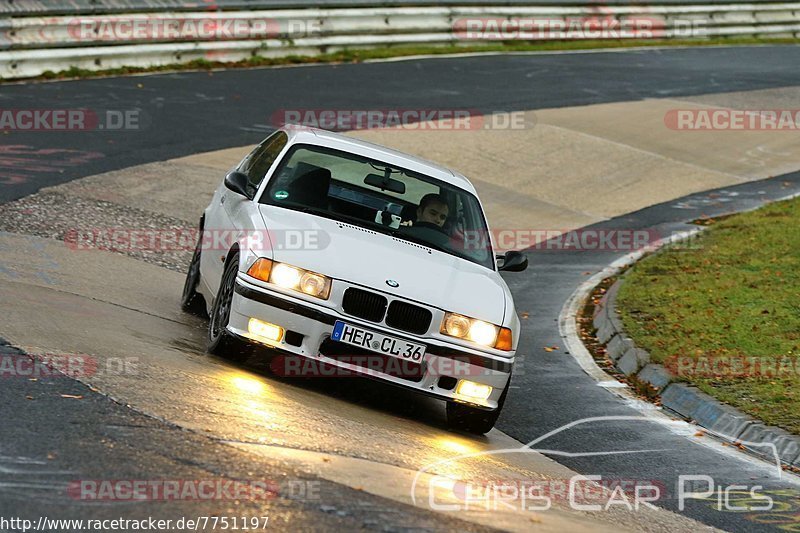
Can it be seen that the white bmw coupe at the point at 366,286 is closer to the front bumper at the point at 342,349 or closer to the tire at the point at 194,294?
the front bumper at the point at 342,349

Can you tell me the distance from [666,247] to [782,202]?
3.49 meters

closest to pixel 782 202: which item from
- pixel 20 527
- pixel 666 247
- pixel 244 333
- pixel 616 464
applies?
pixel 666 247

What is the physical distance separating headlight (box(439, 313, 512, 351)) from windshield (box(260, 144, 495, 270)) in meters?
0.99

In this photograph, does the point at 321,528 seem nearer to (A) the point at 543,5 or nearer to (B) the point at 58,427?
(B) the point at 58,427

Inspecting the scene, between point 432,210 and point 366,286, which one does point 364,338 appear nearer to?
point 366,286

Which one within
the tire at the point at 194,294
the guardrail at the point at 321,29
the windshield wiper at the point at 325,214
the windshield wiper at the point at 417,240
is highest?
the guardrail at the point at 321,29

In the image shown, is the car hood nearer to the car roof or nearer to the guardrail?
the car roof

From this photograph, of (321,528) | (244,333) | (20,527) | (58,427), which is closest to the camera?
(20,527)

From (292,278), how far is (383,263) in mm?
594

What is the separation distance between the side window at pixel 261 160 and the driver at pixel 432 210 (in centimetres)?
116

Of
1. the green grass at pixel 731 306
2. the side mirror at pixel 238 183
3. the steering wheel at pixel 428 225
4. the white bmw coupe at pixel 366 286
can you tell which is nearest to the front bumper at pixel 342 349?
the white bmw coupe at pixel 366 286

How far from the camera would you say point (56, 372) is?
721 cm

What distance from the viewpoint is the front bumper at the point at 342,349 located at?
7914mm

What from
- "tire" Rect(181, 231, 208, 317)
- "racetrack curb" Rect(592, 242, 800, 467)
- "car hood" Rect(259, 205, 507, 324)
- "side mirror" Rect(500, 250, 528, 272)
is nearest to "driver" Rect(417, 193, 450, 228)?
"car hood" Rect(259, 205, 507, 324)
